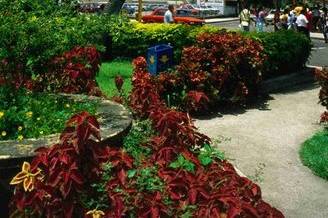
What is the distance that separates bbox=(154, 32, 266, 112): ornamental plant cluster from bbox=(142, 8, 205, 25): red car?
936 inches

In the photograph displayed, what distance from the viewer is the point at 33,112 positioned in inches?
258

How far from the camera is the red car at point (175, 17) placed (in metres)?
37.2

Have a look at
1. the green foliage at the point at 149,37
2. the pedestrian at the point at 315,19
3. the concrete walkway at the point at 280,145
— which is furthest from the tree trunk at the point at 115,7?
the pedestrian at the point at 315,19

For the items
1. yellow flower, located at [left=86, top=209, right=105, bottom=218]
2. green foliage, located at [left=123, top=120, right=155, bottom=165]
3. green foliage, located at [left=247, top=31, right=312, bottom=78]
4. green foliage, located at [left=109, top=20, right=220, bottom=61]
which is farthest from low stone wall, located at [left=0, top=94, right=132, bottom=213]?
green foliage, located at [left=109, top=20, right=220, bottom=61]

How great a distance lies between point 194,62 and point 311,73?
5330 millimetres

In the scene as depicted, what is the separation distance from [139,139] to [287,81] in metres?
8.70

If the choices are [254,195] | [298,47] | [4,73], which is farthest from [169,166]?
[298,47]

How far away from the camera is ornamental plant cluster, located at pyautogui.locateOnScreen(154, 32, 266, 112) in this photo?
11047 mm

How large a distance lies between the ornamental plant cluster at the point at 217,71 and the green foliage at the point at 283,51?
1172 mm

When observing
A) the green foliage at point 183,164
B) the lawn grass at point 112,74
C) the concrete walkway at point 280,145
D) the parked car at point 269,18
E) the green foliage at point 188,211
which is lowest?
the parked car at point 269,18

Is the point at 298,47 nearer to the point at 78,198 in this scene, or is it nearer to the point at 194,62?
the point at 194,62

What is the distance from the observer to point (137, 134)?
654 centimetres

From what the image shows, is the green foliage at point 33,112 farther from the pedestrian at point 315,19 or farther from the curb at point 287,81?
the pedestrian at point 315,19

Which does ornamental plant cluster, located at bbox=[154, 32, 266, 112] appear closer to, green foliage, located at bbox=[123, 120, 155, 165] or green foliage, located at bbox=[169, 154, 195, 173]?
green foliage, located at bbox=[123, 120, 155, 165]
